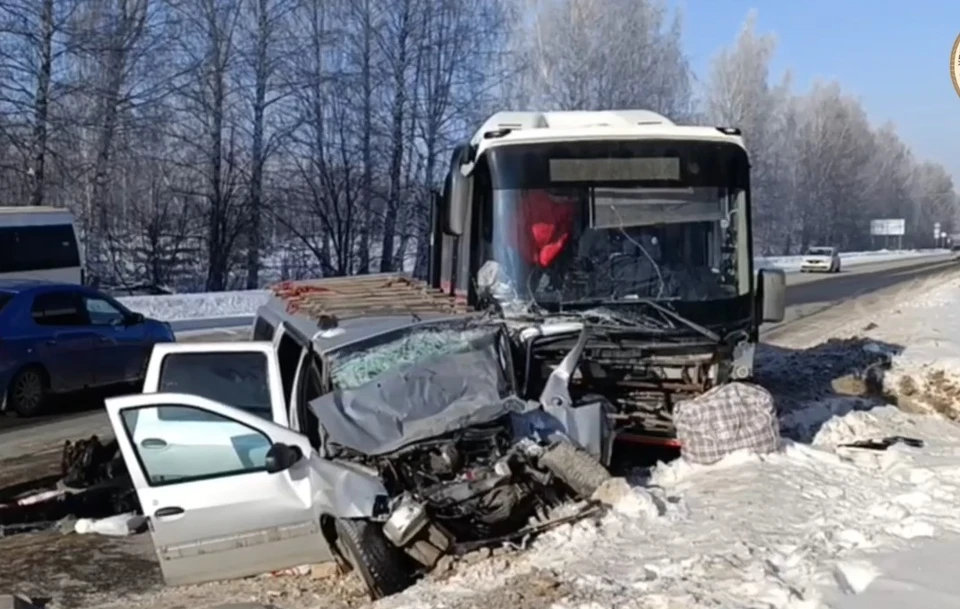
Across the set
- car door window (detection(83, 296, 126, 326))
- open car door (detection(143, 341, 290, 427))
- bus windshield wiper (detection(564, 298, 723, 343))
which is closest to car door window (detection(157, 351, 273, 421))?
open car door (detection(143, 341, 290, 427))

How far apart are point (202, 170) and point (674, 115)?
101 feet

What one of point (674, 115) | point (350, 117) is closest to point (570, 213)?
point (350, 117)

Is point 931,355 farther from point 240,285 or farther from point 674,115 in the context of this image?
point 674,115

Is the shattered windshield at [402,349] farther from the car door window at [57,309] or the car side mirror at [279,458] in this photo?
the car door window at [57,309]

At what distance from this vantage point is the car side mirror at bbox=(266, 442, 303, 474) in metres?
6.46

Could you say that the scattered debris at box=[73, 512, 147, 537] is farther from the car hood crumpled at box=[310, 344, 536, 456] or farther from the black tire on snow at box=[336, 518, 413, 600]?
the black tire on snow at box=[336, 518, 413, 600]

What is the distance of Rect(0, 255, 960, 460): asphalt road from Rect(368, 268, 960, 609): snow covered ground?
6850 millimetres

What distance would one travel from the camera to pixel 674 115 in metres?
61.0

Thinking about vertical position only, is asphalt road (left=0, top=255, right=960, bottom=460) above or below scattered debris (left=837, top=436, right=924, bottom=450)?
below

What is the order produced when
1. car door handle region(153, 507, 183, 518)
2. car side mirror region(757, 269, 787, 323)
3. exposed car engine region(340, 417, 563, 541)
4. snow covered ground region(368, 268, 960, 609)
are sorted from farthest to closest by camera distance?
car side mirror region(757, 269, 787, 323), exposed car engine region(340, 417, 563, 541), car door handle region(153, 507, 183, 518), snow covered ground region(368, 268, 960, 609)

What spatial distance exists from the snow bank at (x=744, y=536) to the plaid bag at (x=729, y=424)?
0.10 m

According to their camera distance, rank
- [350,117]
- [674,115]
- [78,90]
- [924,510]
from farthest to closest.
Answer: [674,115] < [350,117] < [78,90] < [924,510]

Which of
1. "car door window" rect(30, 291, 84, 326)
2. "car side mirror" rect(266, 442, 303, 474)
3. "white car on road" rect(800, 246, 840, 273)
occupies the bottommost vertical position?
"white car on road" rect(800, 246, 840, 273)

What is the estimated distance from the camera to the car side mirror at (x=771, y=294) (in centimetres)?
1002
